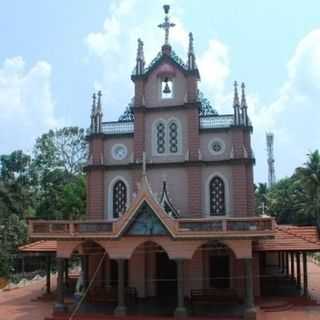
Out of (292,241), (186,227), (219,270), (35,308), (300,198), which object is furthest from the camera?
(300,198)

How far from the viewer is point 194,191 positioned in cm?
2427

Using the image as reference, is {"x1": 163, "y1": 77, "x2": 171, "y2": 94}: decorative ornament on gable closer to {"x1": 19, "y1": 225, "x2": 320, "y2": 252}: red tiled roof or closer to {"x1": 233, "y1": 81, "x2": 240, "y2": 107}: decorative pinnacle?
{"x1": 233, "y1": 81, "x2": 240, "y2": 107}: decorative pinnacle

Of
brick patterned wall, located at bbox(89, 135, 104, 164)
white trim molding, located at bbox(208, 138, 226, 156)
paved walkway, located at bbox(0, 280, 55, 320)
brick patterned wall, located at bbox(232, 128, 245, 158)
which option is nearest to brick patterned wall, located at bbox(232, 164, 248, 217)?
brick patterned wall, located at bbox(232, 128, 245, 158)

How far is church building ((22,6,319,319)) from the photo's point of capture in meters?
22.2

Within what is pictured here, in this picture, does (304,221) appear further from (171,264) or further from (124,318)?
(124,318)

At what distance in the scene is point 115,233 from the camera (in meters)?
20.5

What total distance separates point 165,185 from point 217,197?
2.45 m

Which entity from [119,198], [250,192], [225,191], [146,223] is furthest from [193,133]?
[146,223]

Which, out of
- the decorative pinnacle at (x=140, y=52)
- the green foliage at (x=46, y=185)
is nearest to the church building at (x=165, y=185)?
the decorative pinnacle at (x=140, y=52)

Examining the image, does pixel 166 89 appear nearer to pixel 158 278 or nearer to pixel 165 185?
pixel 165 185

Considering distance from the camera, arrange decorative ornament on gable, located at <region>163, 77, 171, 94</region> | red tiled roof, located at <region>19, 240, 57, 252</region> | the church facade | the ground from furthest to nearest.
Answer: decorative ornament on gable, located at <region>163, 77, 171, 94</region>
red tiled roof, located at <region>19, 240, 57, 252</region>
the church facade
the ground

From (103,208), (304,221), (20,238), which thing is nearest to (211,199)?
(103,208)

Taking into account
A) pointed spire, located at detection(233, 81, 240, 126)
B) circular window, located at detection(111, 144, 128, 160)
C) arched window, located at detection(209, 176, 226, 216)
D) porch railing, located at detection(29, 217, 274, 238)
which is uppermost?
pointed spire, located at detection(233, 81, 240, 126)

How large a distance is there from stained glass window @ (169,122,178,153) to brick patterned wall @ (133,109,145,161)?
4.25 ft
